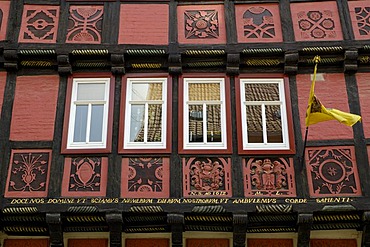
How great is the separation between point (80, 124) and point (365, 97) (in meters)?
5.59

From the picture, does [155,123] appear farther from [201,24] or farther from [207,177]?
[201,24]

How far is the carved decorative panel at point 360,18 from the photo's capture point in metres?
12.2

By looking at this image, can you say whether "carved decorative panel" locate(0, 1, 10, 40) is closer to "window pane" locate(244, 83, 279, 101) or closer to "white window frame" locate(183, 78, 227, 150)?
"white window frame" locate(183, 78, 227, 150)

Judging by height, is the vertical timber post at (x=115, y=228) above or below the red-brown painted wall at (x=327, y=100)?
below

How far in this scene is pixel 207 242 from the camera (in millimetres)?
10922

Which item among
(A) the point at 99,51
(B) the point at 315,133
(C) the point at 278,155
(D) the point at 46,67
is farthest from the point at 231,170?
(D) the point at 46,67

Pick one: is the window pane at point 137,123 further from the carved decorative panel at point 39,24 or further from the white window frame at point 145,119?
the carved decorative panel at point 39,24

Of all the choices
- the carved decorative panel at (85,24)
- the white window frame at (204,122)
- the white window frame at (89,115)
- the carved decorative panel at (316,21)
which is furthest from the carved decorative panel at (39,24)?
the carved decorative panel at (316,21)

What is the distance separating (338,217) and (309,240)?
667 millimetres

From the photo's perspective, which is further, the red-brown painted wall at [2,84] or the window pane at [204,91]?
the window pane at [204,91]

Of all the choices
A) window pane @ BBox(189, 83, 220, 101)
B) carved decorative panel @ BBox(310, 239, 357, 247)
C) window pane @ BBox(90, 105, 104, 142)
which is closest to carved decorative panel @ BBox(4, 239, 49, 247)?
window pane @ BBox(90, 105, 104, 142)

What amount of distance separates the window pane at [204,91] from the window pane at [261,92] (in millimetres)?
599

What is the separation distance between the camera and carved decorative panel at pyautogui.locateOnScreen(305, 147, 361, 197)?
10.8 m

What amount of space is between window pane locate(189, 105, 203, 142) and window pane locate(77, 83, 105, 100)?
5.99 ft
